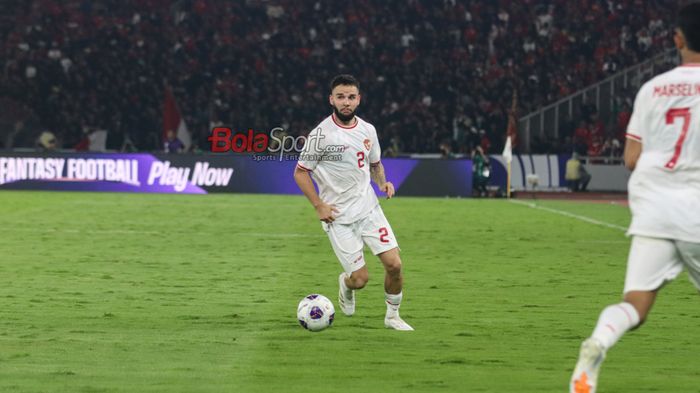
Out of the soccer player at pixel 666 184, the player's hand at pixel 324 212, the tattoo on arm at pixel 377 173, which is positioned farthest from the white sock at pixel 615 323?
the tattoo on arm at pixel 377 173

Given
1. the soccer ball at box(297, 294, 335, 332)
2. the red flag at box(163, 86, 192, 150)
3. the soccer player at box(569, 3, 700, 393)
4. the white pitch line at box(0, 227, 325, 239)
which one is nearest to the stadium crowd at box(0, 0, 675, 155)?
the red flag at box(163, 86, 192, 150)

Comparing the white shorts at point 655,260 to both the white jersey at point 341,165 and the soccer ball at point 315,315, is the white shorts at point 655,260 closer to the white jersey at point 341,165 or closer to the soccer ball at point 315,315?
the soccer ball at point 315,315

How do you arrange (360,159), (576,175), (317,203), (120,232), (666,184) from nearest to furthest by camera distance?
1. (666,184)
2. (317,203)
3. (360,159)
4. (120,232)
5. (576,175)

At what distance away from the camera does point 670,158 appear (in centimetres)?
620

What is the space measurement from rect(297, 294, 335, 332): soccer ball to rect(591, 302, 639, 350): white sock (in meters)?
3.88

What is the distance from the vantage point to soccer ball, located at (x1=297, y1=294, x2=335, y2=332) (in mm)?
9602

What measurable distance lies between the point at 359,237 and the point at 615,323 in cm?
422

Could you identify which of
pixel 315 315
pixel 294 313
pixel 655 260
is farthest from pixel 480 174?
pixel 655 260

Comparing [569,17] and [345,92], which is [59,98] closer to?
[569,17]

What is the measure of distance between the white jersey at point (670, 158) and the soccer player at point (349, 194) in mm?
3829

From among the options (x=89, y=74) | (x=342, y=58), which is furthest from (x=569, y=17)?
(x=89, y=74)

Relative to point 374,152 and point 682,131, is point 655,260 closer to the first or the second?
point 682,131

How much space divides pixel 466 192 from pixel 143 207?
11.3m

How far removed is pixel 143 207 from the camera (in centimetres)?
2827
